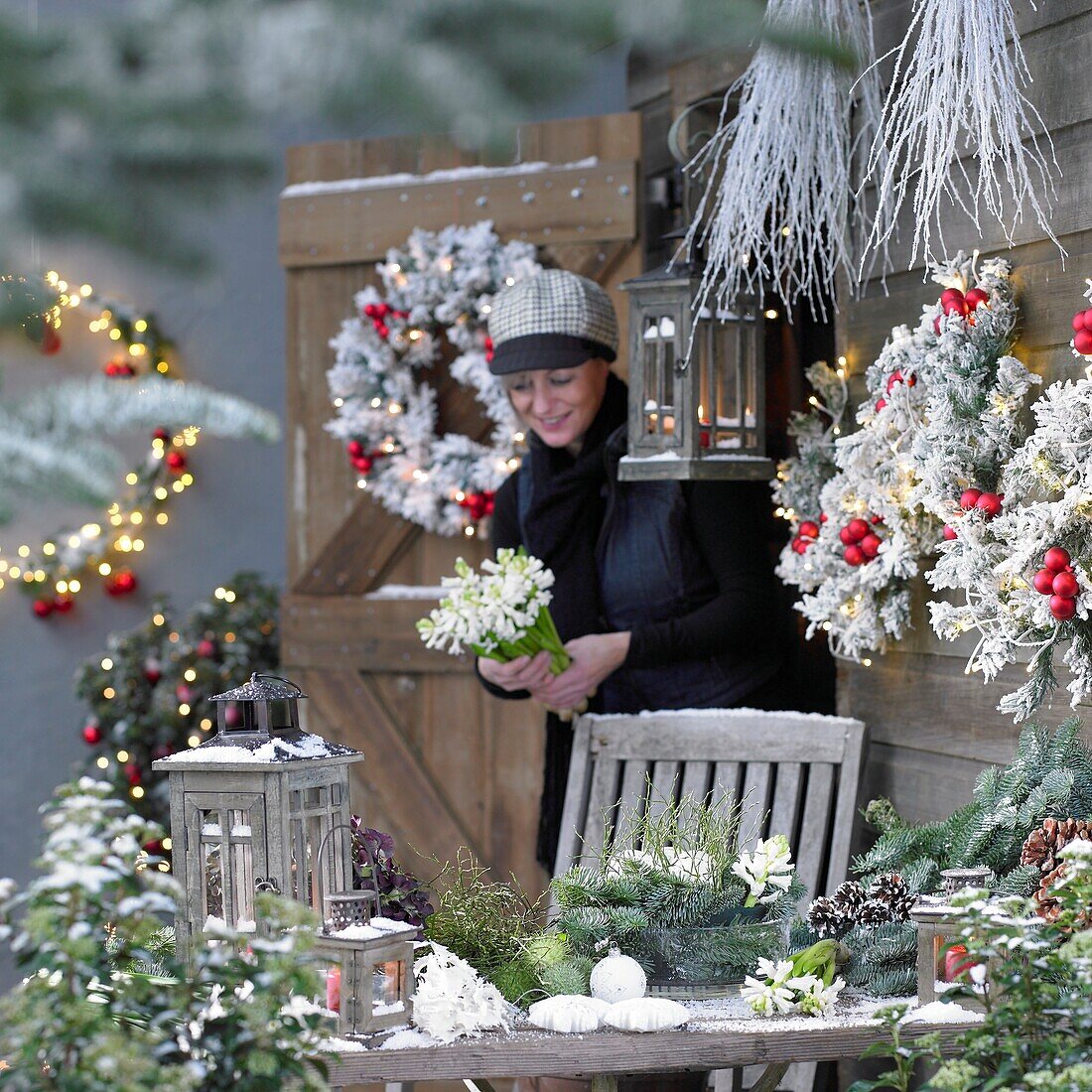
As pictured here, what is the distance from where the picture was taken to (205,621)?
4637 millimetres

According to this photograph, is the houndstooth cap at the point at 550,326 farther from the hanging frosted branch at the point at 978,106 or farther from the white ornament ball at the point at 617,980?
the white ornament ball at the point at 617,980

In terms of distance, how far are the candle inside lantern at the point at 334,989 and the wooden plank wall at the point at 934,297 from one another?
124 cm

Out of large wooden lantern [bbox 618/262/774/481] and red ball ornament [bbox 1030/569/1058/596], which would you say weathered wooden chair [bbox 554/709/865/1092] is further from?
red ball ornament [bbox 1030/569/1058/596]

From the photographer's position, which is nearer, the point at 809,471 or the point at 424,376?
the point at 809,471

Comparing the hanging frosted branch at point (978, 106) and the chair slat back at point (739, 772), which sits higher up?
the hanging frosted branch at point (978, 106)

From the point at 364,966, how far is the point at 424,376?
7.48 feet

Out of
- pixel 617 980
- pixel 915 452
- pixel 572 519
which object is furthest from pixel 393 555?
pixel 617 980

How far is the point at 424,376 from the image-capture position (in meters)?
3.91

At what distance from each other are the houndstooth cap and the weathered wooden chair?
777 mm

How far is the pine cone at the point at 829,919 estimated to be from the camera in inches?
85.9

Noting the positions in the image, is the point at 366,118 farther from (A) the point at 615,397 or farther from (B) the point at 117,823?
(A) the point at 615,397

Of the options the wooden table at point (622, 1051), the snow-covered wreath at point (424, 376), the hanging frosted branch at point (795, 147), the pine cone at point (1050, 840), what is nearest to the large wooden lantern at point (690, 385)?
the hanging frosted branch at point (795, 147)

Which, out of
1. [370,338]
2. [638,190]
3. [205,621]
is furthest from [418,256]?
[205,621]

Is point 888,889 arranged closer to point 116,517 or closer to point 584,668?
point 584,668
